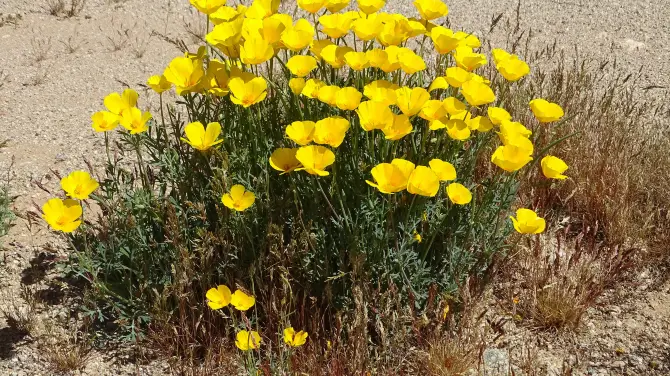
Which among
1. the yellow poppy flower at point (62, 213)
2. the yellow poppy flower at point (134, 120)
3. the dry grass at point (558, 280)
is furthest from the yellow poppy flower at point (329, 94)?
the dry grass at point (558, 280)

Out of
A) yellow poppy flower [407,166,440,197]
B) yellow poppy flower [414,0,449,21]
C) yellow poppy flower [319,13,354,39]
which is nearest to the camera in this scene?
yellow poppy flower [407,166,440,197]

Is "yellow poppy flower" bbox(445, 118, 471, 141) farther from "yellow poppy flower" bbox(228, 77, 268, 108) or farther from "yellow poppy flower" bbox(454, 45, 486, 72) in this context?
"yellow poppy flower" bbox(228, 77, 268, 108)

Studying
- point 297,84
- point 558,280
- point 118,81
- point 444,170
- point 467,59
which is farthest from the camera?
point 118,81

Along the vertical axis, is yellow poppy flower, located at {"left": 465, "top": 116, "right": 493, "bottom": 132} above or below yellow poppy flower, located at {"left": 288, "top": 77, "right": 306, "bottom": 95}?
below

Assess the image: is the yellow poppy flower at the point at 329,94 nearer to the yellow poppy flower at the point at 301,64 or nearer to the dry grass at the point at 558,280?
the yellow poppy flower at the point at 301,64

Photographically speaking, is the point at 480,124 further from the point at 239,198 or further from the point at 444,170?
the point at 239,198

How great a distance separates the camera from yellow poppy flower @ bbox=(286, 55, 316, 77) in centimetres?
219

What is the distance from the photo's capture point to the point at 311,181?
2.17 m

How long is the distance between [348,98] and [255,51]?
1.15 ft

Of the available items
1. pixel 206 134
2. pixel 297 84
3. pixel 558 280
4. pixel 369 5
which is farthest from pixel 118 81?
pixel 558 280

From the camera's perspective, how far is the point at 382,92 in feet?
6.99

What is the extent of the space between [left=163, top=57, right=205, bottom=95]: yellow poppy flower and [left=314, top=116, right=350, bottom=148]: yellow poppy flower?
0.48m

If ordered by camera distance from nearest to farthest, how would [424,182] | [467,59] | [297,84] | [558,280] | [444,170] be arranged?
[424,182] → [444,170] → [297,84] → [467,59] → [558,280]

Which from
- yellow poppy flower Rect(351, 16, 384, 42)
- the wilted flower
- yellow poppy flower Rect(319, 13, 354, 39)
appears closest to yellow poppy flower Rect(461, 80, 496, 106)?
yellow poppy flower Rect(351, 16, 384, 42)
